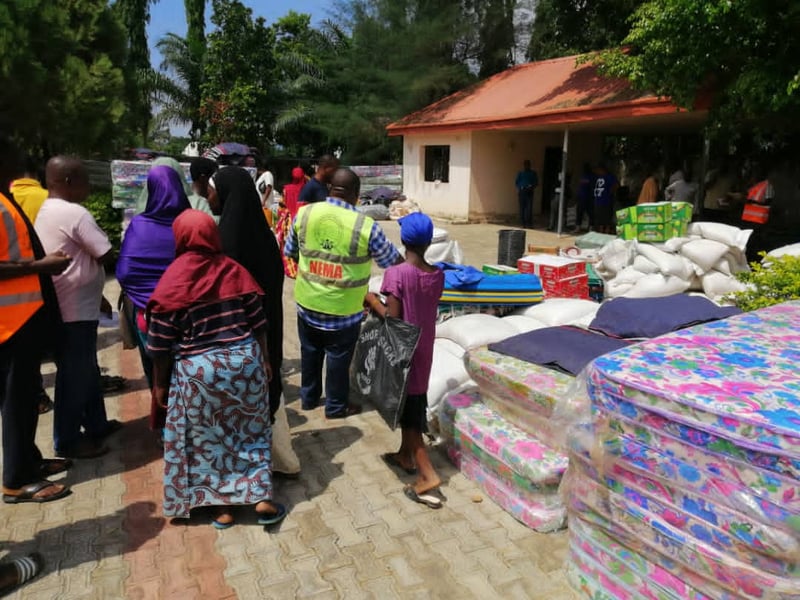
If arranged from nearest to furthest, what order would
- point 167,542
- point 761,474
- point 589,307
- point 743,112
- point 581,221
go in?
point 761,474
point 167,542
point 589,307
point 743,112
point 581,221

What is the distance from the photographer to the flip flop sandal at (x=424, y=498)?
3072 millimetres

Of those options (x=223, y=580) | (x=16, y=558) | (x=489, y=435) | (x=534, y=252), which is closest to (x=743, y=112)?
(x=534, y=252)

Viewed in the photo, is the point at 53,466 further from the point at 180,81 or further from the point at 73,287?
the point at 180,81

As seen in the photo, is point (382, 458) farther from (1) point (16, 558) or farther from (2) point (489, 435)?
(1) point (16, 558)

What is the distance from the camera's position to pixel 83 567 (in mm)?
2619

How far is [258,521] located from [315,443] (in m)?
0.89

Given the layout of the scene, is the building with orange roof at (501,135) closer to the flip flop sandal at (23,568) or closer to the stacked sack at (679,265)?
the stacked sack at (679,265)

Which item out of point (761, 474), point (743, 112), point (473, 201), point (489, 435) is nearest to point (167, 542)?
point (489, 435)

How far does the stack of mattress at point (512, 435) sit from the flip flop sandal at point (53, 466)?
2.10m

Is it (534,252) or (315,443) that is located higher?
(534,252)

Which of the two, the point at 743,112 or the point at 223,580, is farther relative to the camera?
the point at 743,112

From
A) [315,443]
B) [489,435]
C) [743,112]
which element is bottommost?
[315,443]

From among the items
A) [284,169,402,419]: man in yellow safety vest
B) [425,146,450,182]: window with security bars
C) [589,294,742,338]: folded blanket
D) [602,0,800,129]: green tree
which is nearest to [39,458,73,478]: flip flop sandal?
[284,169,402,419]: man in yellow safety vest

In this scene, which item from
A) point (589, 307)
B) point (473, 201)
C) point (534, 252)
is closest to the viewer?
point (589, 307)
